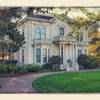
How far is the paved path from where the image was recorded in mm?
11414

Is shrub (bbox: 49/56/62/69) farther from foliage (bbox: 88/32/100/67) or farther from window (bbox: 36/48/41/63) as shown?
foliage (bbox: 88/32/100/67)

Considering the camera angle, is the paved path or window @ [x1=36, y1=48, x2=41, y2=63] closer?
the paved path

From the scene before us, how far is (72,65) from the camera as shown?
453 inches

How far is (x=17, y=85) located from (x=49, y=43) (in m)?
0.68

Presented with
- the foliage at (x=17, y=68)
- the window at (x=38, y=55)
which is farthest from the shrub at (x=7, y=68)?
the window at (x=38, y=55)

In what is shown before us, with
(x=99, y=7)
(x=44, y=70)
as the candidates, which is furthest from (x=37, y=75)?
(x=99, y=7)

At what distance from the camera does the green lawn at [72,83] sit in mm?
11422

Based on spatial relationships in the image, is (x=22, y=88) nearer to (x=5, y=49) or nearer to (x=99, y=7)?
(x=5, y=49)

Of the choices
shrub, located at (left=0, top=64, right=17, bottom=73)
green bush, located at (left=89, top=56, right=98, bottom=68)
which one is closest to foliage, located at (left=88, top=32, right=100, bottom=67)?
green bush, located at (left=89, top=56, right=98, bottom=68)

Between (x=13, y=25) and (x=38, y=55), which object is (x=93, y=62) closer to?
(x=38, y=55)

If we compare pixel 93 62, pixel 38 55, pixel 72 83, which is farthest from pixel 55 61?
pixel 93 62

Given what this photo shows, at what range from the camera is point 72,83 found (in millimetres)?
11461

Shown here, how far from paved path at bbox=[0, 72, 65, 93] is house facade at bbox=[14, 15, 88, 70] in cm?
22
